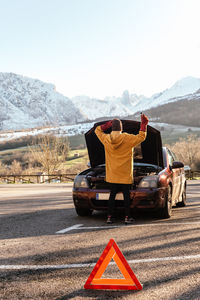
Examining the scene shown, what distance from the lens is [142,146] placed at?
7973 millimetres

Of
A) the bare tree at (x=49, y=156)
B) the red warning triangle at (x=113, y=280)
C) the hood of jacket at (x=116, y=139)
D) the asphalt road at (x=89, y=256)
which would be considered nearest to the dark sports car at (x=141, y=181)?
the asphalt road at (x=89, y=256)

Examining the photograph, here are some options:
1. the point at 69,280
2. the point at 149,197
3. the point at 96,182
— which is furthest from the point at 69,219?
the point at 69,280

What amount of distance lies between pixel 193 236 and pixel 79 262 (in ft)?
6.82

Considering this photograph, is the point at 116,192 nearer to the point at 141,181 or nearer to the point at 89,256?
the point at 141,181

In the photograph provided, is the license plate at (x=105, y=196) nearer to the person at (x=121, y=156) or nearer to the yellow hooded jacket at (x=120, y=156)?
the person at (x=121, y=156)

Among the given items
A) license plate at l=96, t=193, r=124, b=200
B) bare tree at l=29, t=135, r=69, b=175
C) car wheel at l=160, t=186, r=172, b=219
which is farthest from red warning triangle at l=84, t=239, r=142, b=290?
bare tree at l=29, t=135, r=69, b=175

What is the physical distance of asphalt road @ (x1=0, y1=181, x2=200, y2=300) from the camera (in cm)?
302

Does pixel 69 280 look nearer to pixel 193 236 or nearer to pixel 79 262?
pixel 79 262

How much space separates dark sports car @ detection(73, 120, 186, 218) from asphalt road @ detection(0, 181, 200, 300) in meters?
0.36

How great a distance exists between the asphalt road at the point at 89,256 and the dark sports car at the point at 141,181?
1.17ft

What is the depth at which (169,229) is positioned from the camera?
19.7 ft

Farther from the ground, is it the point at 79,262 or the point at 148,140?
the point at 148,140

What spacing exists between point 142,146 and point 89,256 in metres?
4.10

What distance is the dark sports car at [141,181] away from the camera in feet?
22.9
